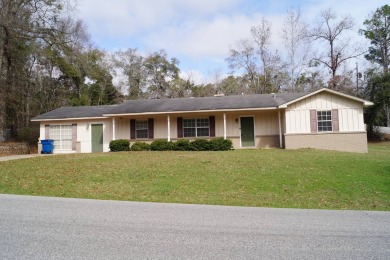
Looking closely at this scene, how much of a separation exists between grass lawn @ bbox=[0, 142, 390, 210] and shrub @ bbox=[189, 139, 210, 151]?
5.05 meters

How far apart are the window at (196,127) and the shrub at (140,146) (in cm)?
284

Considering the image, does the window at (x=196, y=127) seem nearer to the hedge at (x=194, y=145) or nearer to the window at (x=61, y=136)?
the hedge at (x=194, y=145)

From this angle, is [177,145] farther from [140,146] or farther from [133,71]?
[133,71]

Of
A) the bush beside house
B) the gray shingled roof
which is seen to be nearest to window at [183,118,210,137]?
the gray shingled roof

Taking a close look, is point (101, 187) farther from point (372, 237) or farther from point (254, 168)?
point (372, 237)

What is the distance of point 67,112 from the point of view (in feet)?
76.6

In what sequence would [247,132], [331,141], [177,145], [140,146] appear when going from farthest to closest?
[247,132]
[140,146]
[177,145]
[331,141]

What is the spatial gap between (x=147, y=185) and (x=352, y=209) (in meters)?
5.87

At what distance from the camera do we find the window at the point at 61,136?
22.0m

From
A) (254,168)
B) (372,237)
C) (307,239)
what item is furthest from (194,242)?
(254,168)

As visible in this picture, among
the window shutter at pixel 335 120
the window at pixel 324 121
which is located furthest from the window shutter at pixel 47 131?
the window shutter at pixel 335 120

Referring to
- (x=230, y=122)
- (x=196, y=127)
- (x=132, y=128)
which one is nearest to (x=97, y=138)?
(x=132, y=128)

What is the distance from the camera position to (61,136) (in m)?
22.1

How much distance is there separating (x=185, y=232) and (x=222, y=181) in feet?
16.6
